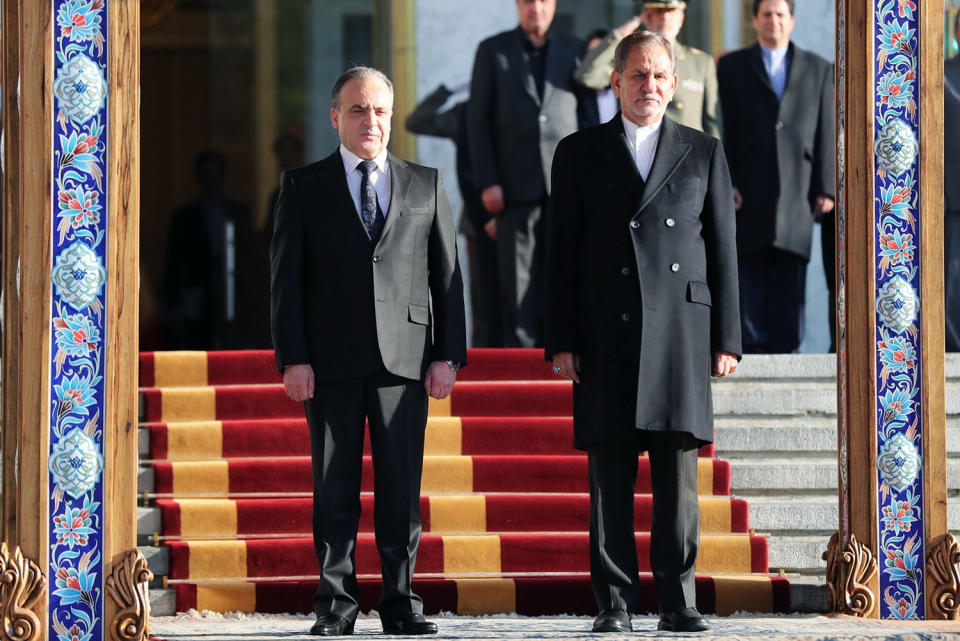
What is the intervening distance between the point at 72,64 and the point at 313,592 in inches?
79.7

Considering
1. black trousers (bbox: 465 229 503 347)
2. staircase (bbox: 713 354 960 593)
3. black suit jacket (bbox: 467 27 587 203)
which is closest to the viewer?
staircase (bbox: 713 354 960 593)

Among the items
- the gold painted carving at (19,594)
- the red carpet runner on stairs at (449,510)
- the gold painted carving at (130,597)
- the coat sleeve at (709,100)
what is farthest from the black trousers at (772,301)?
the gold painted carving at (19,594)

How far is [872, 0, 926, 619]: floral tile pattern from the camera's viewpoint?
247 inches

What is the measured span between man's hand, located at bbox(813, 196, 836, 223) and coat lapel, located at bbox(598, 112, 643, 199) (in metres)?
2.91

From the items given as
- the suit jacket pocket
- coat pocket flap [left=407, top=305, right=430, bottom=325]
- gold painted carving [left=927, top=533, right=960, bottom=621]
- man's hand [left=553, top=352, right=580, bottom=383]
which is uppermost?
the suit jacket pocket

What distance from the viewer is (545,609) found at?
6.61 m

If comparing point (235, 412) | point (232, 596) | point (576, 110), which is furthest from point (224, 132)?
point (232, 596)

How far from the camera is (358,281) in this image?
5.91 meters

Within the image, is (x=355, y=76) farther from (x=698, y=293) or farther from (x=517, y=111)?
(x=517, y=111)

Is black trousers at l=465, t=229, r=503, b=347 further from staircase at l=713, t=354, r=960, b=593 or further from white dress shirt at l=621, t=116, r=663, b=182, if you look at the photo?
white dress shirt at l=621, t=116, r=663, b=182

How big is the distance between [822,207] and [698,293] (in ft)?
9.78

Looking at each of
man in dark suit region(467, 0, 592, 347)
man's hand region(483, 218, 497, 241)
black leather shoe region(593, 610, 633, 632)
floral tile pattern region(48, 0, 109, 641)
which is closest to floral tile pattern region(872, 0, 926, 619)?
black leather shoe region(593, 610, 633, 632)

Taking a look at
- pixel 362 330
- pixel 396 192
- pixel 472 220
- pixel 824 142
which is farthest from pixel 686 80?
pixel 362 330

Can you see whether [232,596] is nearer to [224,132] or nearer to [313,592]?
[313,592]
